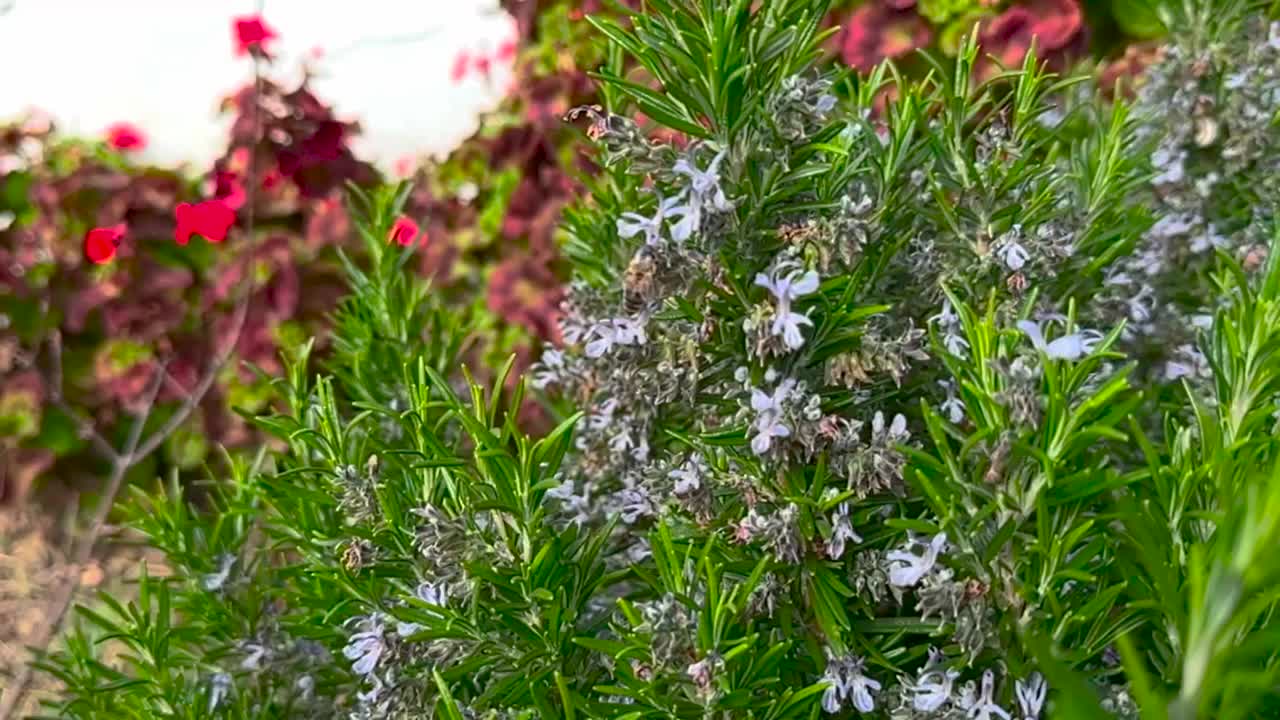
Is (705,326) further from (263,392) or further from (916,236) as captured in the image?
(263,392)

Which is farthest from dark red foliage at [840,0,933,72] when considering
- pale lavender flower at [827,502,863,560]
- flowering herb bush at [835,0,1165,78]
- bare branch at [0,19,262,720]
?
pale lavender flower at [827,502,863,560]

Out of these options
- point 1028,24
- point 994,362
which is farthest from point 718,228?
point 1028,24

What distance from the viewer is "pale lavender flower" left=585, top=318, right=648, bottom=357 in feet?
2.25

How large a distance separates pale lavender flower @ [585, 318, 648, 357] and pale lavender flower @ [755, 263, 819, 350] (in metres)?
0.10

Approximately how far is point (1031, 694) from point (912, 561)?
10cm

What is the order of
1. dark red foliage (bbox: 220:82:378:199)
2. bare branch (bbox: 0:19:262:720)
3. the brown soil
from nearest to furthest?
bare branch (bbox: 0:19:262:720)
the brown soil
dark red foliage (bbox: 220:82:378:199)

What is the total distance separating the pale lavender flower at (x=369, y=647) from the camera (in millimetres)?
649

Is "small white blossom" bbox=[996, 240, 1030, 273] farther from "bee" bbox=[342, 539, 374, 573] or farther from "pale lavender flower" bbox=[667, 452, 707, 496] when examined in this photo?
"bee" bbox=[342, 539, 374, 573]

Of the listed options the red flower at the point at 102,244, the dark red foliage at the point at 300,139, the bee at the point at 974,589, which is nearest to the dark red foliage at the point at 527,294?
the dark red foliage at the point at 300,139

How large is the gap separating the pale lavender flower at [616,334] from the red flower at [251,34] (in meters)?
1.32

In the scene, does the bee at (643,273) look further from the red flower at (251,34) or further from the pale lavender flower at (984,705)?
the red flower at (251,34)

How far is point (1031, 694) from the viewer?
0.58m

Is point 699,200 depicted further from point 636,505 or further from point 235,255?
point 235,255

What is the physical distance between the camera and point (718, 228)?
63 centimetres
